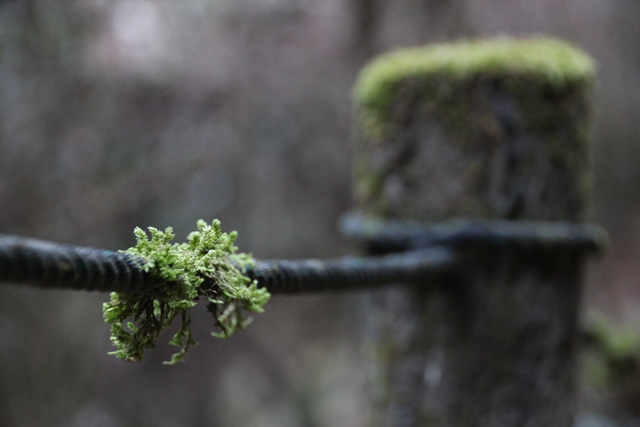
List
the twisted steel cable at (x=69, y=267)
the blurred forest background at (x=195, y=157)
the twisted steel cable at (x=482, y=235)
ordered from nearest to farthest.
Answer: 1. the twisted steel cable at (x=69, y=267)
2. the twisted steel cable at (x=482, y=235)
3. the blurred forest background at (x=195, y=157)

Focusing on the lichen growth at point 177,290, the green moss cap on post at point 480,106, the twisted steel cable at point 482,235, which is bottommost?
the lichen growth at point 177,290

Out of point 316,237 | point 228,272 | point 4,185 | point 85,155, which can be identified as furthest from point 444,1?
point 228,272

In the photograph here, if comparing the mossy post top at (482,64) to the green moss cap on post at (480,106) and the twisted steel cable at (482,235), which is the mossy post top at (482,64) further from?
the twisted steel cable at (482,235)

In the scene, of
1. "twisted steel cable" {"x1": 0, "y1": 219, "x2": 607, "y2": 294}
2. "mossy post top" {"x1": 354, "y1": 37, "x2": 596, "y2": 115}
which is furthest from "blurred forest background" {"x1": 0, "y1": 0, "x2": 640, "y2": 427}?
"twisted steel cable" {"x1": 0, "y1": 219, "x2": 607, "y2": 294}

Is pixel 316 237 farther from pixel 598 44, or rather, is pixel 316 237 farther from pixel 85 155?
pixel 598 44

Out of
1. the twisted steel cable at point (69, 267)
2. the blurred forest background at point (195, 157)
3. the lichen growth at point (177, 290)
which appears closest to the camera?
the twisted steel cable at point (69, 267)

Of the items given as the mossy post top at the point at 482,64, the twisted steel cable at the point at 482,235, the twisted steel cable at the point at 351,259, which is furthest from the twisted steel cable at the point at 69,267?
the mossy post top at the point at 482,64

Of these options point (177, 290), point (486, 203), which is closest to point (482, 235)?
point (486, 203)

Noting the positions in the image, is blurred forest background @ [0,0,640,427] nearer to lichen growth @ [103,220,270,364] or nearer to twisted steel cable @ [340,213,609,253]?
twisted steel cable @ [340,213,609,253]
